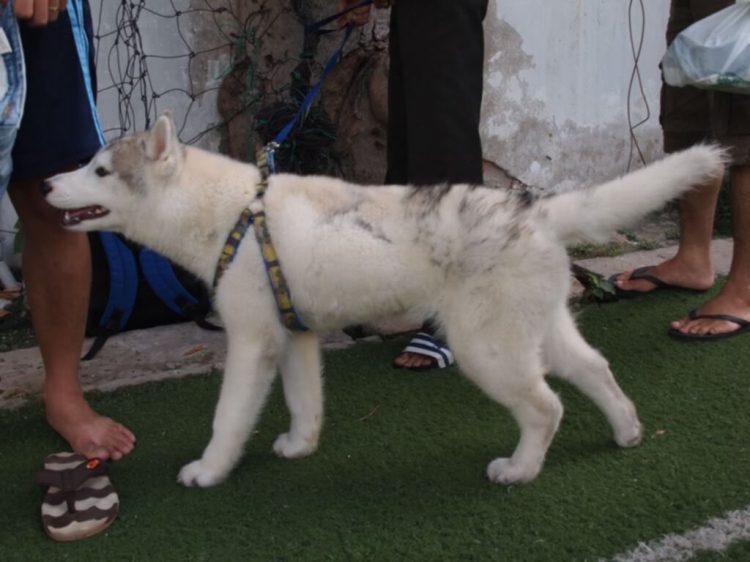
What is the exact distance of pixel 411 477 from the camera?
263 cm

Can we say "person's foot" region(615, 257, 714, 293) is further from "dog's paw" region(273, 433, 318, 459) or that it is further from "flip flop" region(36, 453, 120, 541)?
"flip flop" region(36, 453, 120, 541)

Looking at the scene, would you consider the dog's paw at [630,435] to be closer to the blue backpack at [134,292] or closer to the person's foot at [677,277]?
the person's foot at [677,277]

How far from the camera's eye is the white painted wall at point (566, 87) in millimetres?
5363

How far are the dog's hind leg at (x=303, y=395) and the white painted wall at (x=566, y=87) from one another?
3.08 meters

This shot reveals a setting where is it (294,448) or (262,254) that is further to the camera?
(294,448)

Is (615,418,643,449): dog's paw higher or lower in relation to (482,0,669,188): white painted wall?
lower

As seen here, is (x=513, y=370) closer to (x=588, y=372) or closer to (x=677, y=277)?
(x=588, y=372)

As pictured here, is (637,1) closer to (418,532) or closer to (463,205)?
(463,205)

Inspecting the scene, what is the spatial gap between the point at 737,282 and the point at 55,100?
310cm

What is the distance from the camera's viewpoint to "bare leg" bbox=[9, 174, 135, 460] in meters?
2.77

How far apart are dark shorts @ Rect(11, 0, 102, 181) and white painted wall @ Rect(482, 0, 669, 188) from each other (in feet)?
10.7

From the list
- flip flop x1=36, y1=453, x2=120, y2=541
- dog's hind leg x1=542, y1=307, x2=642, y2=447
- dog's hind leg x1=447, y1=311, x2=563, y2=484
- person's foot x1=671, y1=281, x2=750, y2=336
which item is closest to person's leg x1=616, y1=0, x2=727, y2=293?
person's foot x1=671, y1=281, x2=750, y2=336

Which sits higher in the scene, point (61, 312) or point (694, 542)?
point (61, 312)

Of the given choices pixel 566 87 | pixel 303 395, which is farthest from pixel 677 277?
pixel 303 395
